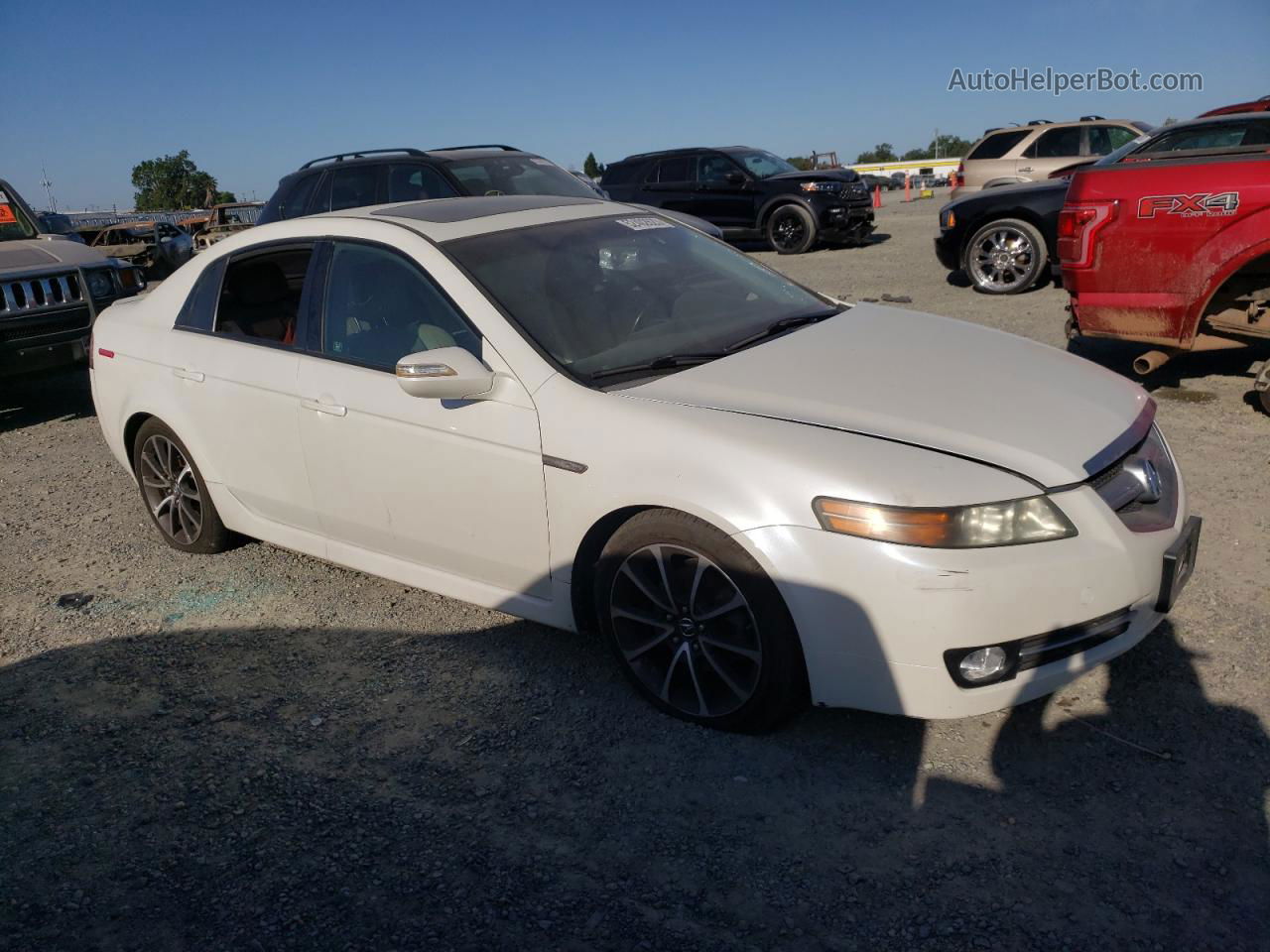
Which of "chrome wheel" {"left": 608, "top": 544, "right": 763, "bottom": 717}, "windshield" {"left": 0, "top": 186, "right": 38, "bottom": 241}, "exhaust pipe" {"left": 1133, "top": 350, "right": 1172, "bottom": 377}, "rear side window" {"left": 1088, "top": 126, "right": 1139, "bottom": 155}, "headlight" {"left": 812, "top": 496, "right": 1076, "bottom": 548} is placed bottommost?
"chrome wheel" {"left": 608, "top": 544, "right": 763, "bottom": 717}

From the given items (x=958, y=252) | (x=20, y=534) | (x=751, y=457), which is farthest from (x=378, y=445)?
(x=958, y=252)

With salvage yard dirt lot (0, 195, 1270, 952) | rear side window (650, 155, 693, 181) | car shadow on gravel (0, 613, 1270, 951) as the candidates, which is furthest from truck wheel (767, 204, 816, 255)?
car shadow on gravel (0, 613, 1270, 951)

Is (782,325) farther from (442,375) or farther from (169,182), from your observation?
(169,182)

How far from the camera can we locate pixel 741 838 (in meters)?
2.72

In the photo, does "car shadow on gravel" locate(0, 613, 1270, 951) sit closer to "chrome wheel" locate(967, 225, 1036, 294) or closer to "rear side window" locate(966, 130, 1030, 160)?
"chrome wheel" locate(967, 225, 1036, 294)

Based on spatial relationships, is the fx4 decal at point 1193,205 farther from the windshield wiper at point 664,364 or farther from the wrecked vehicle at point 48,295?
the wrecked vehicle at point 48,295

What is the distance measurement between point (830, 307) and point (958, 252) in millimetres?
7386

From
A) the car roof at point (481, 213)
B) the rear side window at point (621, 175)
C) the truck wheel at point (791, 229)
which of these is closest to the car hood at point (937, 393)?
the car roof at point (481, 213)

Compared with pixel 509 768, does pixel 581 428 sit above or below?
above

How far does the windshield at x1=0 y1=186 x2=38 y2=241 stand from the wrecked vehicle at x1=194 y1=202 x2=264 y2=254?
37.2ft

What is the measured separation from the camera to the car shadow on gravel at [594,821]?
2430mm

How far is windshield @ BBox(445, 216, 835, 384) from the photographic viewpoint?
3.50 m

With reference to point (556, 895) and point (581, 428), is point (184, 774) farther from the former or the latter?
point (581, 428)

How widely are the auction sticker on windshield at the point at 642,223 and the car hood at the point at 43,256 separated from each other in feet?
19.3
